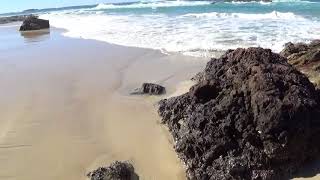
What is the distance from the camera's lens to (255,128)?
209 inches

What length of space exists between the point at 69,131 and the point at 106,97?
1.92 meters

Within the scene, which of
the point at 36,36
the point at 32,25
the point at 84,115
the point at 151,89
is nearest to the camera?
the point at 84,115

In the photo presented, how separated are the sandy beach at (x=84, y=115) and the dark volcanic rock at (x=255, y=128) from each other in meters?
0.43

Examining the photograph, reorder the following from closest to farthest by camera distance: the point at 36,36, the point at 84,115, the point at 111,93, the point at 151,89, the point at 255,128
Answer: the point at 255,128
the point at 84,115
the point at 151,89
the point at 111,93
the point at 36,36

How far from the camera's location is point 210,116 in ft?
18.6

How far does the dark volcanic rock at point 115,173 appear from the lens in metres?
5.34

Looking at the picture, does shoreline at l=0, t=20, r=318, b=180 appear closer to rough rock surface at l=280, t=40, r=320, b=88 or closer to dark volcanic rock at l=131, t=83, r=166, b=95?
dark volcanic rock at l=131, t=83, r=166, b=95

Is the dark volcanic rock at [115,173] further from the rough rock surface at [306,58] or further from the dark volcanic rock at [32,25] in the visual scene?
the dark volcanic rock at [32,25]

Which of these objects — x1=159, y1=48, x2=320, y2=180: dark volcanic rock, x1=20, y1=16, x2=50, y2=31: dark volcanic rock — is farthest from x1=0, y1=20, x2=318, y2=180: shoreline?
x1=20, y1=16, x2=50, y2=31: dark volcanic rock

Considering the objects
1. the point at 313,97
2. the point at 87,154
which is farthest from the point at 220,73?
the point at 87,154

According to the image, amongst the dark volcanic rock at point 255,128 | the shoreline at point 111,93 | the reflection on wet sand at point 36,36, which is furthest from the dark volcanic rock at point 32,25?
the dark volcanic rock at point 255,128

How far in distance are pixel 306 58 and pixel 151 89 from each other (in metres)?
3.13

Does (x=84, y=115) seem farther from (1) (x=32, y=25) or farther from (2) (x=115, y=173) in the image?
(1) (x=32, y=25)

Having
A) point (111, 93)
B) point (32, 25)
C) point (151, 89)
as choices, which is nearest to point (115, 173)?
point (151, 89)
